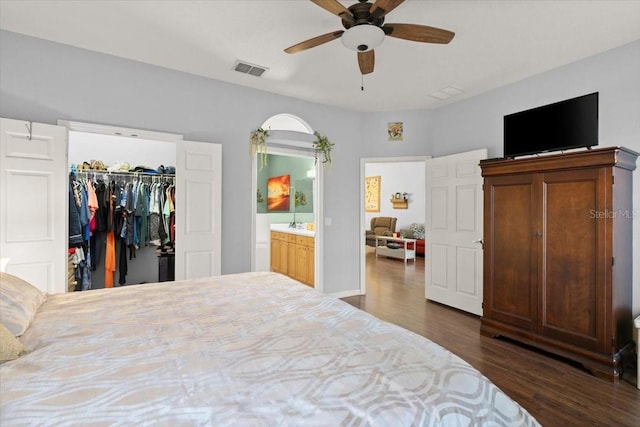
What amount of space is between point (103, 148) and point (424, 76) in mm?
4270

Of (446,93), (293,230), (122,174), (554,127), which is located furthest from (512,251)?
(122,174)

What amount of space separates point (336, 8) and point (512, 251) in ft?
8.44

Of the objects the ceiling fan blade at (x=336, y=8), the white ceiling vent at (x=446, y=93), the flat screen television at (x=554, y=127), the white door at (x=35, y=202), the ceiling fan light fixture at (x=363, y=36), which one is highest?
the white ceiling vent at (x=446, y=93)

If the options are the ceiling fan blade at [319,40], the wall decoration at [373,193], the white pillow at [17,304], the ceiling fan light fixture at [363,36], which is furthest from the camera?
the wall decoration at [373,193]

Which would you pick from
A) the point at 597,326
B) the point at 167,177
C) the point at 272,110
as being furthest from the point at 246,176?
the point at 597,326

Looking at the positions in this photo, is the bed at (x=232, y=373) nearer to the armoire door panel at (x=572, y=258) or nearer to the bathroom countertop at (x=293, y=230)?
the armoire door panel at (x=572, y=258)

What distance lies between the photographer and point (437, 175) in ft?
14.1

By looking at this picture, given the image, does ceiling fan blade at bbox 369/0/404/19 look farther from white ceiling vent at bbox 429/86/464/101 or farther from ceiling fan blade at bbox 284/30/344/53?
white ceiling vent at bbox 429/86/464/101

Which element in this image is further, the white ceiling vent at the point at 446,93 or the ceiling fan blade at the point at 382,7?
the white ceiling vent at the point at 446,93

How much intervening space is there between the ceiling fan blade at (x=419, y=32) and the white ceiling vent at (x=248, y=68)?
162 cm

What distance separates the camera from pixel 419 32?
2.01 m

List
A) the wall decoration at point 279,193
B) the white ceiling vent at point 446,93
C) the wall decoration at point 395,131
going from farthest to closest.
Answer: the wall decoration at point 279,193 < the wall decoration at point 395,131 < the white ceiling vent at point 446,93

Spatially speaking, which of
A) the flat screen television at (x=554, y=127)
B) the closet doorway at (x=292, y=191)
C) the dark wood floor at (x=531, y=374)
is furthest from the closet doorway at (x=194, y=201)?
the flat screen television at (x=554, y=127)

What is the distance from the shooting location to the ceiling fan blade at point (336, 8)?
69.7 inches
